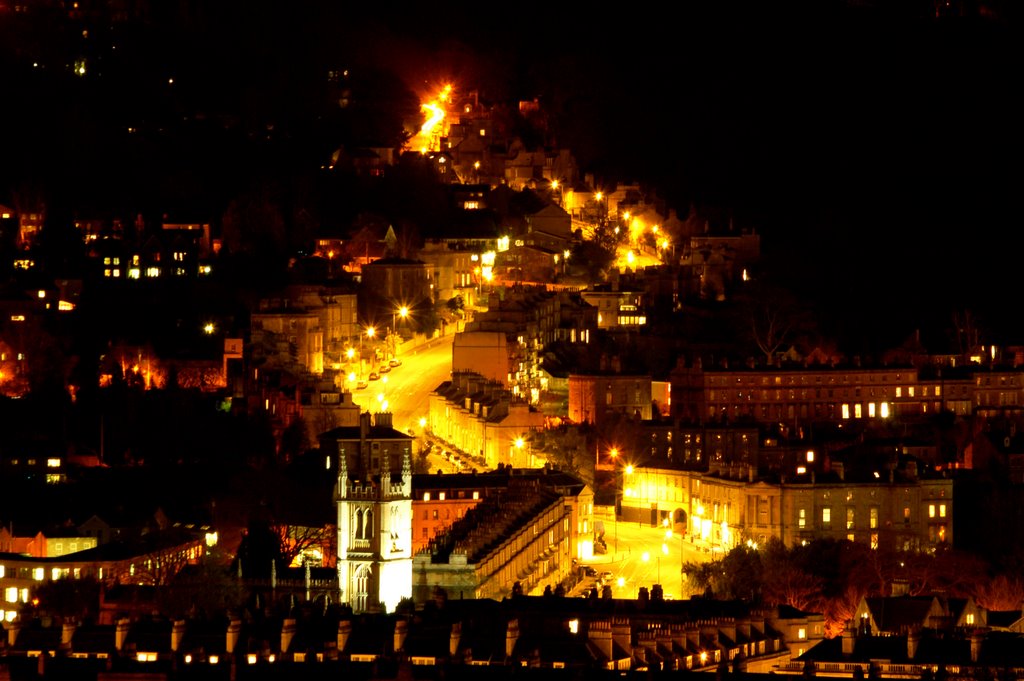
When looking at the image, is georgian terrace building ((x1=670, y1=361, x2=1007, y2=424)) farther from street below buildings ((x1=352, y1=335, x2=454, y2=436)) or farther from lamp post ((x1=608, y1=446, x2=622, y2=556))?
lamp post ((x1=608, y1=446, x2=622, y2=556))

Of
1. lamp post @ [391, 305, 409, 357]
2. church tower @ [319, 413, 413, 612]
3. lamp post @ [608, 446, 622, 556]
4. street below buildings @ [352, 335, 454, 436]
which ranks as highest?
lamp post @ [391, 305, 409, 357]

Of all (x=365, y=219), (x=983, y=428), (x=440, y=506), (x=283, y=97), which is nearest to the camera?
(x=440, y=506)

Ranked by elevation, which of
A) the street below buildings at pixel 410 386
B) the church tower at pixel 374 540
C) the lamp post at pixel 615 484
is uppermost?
the street below buildings at pixel 410 386

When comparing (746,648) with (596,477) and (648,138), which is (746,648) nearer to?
(596,477)

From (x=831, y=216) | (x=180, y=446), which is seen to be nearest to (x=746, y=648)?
(x=180, y=446)

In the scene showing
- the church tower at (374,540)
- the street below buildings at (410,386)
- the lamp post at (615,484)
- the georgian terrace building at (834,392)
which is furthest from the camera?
the georgian terrace building at (834,392)

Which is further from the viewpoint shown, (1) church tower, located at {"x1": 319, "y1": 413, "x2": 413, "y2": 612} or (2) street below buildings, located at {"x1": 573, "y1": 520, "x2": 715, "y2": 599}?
(2) street below buildings, located at {"x1": 573, "y1": 520, "x2": 715, "y2": 599}

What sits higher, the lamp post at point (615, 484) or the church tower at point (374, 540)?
the lamp post at point (615, 484)

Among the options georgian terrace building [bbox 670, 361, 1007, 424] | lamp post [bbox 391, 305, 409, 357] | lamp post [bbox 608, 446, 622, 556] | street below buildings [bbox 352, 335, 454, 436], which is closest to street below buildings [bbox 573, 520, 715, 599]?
lamp post [bbox 608, 446, 622, 556]

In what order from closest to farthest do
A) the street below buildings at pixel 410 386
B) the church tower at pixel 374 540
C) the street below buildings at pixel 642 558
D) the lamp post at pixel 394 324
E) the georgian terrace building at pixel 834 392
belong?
the church tower at pixel 374 540 < the street below buildings at pixel 642 558 < the street below buildings at pixel 410 386 < the lamp post at pixel 394 324 < the georgian terrace building at pixel 834 392

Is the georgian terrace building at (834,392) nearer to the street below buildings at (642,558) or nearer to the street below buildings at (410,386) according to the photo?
the street below buildings at (410,386)

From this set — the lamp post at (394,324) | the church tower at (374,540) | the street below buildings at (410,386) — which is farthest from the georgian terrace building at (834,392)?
the church tower at (374,540)
